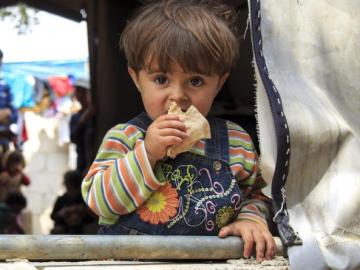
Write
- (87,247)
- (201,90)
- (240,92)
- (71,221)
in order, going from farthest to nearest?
(71,221)
(240,92)
(201,90)
(87,247)

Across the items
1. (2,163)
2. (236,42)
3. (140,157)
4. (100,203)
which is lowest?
(2,163)

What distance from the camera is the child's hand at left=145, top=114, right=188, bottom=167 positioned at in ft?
4.58

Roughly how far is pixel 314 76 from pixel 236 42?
0.27 meters

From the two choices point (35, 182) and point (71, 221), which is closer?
point (71, 221)

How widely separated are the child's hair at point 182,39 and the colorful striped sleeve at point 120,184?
0.71ft

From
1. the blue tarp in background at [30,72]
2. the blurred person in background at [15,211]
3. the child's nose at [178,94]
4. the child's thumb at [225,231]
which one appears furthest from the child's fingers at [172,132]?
the blue tarp in background at [30,72]

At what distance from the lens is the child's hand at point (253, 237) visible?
1384mm

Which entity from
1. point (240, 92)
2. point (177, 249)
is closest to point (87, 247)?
point (177, 249)

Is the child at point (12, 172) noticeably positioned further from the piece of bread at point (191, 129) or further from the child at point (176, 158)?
the piece of bread at point (191, 129)

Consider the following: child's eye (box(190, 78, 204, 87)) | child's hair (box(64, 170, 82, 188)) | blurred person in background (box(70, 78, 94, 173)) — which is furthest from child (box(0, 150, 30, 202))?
child's eye (box(190, 78, 204, 87))

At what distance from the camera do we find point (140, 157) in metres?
1.43

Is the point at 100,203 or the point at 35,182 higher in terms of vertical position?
the point at 100,203

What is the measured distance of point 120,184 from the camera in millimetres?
1435

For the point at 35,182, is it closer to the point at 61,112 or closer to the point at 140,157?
the point at 61,112
